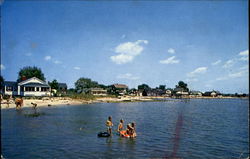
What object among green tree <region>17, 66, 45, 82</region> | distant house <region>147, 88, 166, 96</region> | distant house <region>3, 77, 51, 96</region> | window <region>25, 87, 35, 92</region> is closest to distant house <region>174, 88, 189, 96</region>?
distant house <region>147, 88, 166, 96</region>

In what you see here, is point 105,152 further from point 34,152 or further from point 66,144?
point 34,152

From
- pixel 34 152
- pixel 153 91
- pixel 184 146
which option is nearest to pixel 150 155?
pixel 184 146

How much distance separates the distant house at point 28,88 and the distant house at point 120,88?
7223 centimetres

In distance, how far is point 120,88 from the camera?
479 ft

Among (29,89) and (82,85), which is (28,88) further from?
(82,85)

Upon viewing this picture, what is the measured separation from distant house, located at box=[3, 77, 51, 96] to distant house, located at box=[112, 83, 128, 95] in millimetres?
72232

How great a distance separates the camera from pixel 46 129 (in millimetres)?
23953

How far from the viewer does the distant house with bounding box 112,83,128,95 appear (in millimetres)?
139413

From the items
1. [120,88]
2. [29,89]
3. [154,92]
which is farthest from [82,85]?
[154,92]

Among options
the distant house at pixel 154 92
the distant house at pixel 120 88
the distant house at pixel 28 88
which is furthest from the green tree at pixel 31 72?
the distant house at pixel 154 92

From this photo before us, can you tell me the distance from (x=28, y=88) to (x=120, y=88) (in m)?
83.8

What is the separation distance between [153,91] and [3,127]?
152 metres

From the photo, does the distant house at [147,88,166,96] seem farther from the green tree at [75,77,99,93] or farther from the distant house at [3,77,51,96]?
the distant house at [3,77,51,96]

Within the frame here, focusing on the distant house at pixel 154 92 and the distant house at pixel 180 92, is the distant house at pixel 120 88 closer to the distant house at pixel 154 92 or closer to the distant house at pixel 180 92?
the distant house at pixel 154 92
